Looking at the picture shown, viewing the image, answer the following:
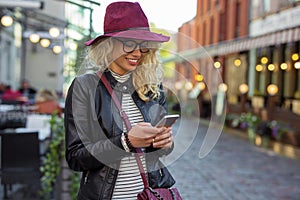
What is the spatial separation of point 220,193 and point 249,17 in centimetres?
1408

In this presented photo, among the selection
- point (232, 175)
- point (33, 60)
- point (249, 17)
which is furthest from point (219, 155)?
point (33, 60)

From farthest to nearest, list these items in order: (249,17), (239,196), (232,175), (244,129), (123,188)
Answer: (249,17) → (244,129) → (232,175) → (239,196) → (123,188)

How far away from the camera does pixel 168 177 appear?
190 cm

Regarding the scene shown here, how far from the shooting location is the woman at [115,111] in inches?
67.3

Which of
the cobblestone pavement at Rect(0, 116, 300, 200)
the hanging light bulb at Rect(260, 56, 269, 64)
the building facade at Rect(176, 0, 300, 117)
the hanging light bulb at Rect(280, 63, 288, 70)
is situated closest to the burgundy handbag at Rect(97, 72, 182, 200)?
the cobblestone pavement at Rect(0, 116, 300, 200)

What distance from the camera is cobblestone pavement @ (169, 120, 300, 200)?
21.0ft

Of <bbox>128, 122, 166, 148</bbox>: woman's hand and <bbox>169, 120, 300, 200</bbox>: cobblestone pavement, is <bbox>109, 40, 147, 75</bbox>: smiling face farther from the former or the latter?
<bbox>169, 120, 300, 200</bbox>: cobblestone pavement

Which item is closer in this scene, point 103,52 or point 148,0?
point 103,52

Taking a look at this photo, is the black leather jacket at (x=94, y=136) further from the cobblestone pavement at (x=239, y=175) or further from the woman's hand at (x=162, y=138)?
the cobblestone pavement at (x=239, y=175)

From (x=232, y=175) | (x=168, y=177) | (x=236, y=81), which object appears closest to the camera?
(x=168, y=177)

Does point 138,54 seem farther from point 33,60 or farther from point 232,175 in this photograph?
point 33,60

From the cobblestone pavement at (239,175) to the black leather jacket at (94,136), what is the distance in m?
3.02

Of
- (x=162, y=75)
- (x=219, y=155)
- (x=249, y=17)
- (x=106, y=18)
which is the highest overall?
(x=249, y=17)

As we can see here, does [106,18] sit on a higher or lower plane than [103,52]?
higher
